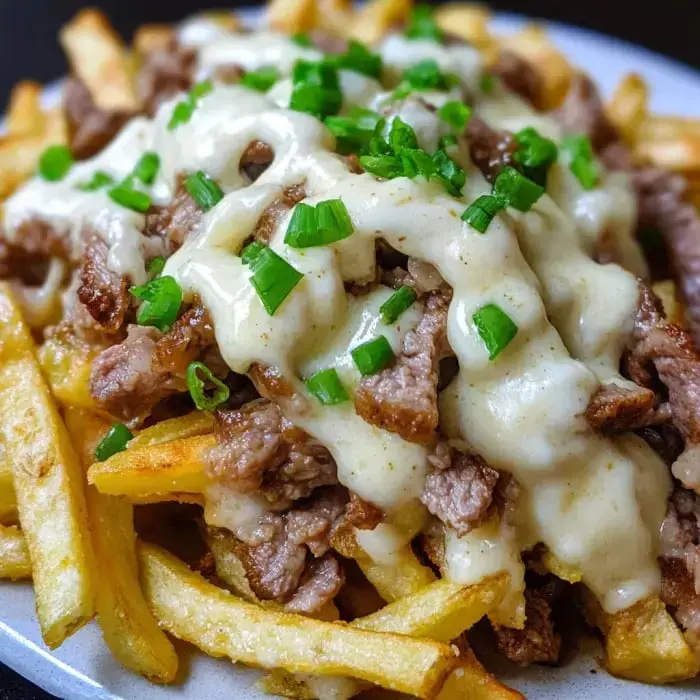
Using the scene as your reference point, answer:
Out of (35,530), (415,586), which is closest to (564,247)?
(415,586)

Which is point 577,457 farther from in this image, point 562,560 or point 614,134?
point 614,134

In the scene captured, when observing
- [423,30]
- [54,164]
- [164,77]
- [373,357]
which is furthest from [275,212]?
[423,30]

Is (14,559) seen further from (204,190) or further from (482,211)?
(482,211)

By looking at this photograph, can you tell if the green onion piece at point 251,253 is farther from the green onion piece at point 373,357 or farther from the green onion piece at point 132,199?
the green onion piece at point 132,199

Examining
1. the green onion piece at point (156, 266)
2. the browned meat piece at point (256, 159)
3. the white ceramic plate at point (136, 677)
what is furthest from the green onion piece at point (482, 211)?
the white ceramic plate at point (136, 677)

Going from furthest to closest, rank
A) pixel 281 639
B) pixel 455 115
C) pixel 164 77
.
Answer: pixel 164 77 < pixel 455 115 < pixel 281 639

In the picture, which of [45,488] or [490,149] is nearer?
[45,488]

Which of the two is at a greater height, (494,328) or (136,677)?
(494,328)
